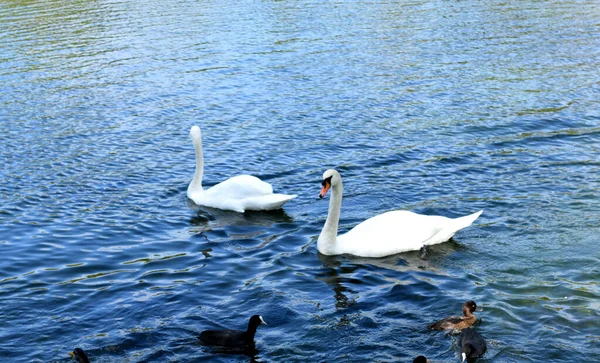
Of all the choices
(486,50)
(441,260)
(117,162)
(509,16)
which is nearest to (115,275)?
(441,260)

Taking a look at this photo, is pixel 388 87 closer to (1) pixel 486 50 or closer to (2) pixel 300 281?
(1) pixel 486 50

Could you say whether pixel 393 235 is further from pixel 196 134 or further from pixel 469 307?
pixel 196 134

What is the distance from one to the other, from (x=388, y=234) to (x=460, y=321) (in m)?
3.09

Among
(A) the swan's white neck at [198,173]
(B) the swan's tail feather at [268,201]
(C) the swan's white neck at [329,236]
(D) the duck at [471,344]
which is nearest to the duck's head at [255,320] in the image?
(D) the duck at [471,344]

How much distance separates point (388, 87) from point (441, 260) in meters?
11.8

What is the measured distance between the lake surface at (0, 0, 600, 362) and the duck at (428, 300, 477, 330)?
0.20 metres

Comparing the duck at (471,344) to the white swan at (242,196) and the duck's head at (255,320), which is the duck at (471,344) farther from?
the white swan at (242,196)

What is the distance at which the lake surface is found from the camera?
10297mm

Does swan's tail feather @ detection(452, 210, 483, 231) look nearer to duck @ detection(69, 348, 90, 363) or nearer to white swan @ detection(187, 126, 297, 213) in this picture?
white swan @ detection(187, 126, 297, 213)

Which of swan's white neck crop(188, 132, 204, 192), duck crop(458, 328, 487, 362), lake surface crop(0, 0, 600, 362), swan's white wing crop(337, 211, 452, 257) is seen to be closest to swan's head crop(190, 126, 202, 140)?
swan's white neck crop(188, 132, 204, 192)

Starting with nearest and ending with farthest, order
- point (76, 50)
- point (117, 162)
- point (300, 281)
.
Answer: point (300, 281), point (117, 162), point (76, 50)

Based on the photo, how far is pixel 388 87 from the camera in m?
23.6

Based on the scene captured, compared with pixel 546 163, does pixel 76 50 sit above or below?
above

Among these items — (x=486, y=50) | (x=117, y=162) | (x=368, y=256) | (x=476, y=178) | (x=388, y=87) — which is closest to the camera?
(x=368, y=256)
